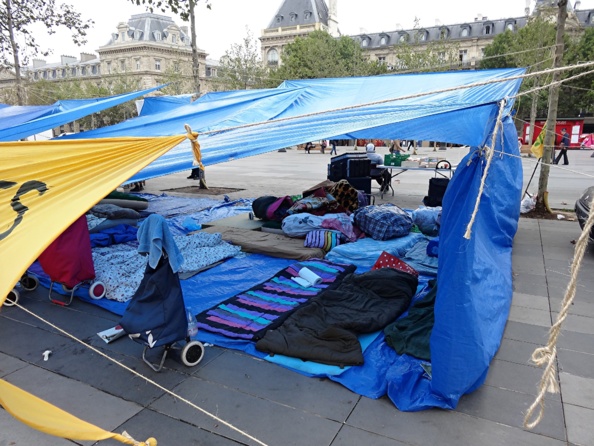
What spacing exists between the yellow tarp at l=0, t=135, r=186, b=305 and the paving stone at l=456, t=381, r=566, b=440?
105 inches

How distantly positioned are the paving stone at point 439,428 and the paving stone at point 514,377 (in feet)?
0.85

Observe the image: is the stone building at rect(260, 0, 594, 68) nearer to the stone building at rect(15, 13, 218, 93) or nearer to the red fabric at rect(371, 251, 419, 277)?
the stone building at rect(15, 13, 218, 93)

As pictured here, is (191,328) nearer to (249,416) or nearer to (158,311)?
(158,311)

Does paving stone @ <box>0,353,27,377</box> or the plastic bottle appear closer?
paving stone @ <box>0,353,27,377</box>

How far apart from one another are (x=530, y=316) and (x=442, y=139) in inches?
112

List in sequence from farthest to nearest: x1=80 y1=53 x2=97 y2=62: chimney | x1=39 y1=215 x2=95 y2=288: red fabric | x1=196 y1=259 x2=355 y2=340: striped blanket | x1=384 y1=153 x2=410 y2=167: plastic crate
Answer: x1=80 y1=53 x2=97 y2=62: chimney
x1=384 y1=153 x2=410 y2=167: plastic crate
x1=39 y1=215 x2=95 y2=288: red fabric
x1=196 y1=259 x2=355 y2=340: striped blanket

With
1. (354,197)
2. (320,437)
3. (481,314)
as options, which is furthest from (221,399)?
(354,197)

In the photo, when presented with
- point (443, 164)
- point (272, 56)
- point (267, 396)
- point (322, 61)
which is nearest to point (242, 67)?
point (322, 61)

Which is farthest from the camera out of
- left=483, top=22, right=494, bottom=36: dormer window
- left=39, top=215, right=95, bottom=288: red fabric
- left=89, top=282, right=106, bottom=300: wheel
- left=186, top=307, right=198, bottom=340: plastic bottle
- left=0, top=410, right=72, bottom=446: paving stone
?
left=483, top=22, right=494, bottom=36: dormer window

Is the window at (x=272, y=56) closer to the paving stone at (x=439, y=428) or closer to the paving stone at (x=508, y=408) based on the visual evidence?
the paving stone at (x=508, y=408)

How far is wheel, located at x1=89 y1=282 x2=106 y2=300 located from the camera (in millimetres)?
4383

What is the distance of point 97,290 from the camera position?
4.43 meters

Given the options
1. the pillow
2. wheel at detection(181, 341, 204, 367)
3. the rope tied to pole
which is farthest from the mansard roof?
wheel at detection(181, 341, 204, 367)

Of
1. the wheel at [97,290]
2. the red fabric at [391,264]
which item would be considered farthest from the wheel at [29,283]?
the red fabric at [391,264]
